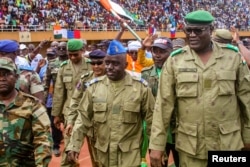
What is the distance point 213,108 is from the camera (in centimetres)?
397

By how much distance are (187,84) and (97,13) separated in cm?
2748

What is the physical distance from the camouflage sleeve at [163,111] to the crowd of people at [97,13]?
18514 millimetres

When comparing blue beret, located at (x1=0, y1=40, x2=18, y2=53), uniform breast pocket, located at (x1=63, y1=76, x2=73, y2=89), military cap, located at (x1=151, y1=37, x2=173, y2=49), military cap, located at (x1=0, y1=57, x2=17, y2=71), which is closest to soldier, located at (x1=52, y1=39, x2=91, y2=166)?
uniform breast pocket, located at (x1=63, y1=76, x2=73, y2=89)

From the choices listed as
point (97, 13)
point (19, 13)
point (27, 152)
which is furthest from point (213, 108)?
point (97, 13)

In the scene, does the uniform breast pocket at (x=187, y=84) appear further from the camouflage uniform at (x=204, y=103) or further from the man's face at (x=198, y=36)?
the man's face at (x=198, y=36)

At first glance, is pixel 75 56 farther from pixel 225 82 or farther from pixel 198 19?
pixel 225 82

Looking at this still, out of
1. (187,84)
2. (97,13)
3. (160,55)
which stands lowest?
(187,84)

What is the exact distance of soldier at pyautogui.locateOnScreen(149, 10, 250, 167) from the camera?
4.00m

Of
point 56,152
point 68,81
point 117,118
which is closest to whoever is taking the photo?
point 117,118

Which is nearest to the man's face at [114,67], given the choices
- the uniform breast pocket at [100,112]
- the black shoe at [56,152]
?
the uniform breast pocket at [100,112]

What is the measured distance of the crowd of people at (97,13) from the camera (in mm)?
23812

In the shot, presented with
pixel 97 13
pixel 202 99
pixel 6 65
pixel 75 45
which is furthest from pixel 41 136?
pixel 97 13

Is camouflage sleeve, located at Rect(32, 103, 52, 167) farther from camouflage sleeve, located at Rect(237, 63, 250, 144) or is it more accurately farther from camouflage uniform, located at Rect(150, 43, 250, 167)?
camouflage sleeve, located at Rect(237, 63, 250, 144)

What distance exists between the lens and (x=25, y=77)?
5.64 metres
